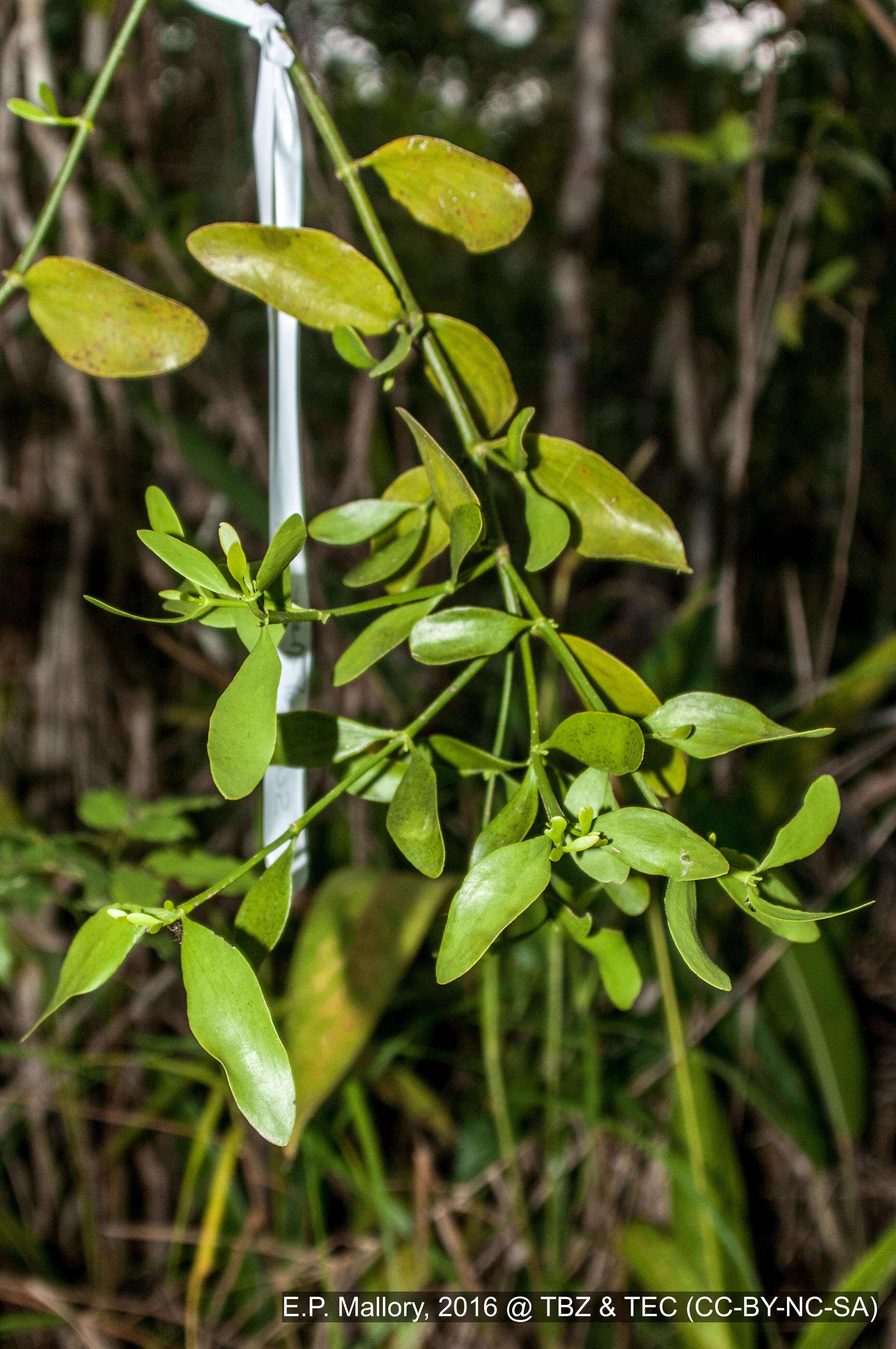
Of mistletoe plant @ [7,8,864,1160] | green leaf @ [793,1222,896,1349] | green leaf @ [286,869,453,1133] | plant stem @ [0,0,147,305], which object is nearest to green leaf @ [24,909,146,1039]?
mistletoe plant @ [7,8,864,1160]

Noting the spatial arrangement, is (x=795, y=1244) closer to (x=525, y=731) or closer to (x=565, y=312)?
(x=525, y=731)

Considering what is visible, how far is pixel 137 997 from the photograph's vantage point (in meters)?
0.77

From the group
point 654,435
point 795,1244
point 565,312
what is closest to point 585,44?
point 565,312

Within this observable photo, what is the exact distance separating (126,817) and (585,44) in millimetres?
882

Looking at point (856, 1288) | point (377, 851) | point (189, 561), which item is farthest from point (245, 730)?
point (377, 851)

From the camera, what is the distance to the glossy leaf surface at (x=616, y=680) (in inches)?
9.7

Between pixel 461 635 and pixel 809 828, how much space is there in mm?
93

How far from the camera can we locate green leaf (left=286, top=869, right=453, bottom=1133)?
0.56 m

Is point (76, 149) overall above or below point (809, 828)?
above

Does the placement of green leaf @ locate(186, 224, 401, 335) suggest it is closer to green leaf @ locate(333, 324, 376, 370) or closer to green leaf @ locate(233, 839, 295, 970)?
green leaf @ locate(333, 324, 376, 370)

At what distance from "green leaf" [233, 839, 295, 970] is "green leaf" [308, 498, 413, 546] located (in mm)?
92

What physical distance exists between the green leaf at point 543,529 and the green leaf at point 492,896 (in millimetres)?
82

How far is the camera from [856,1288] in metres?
0.52

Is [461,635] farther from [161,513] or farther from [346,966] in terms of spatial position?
[346,966]
